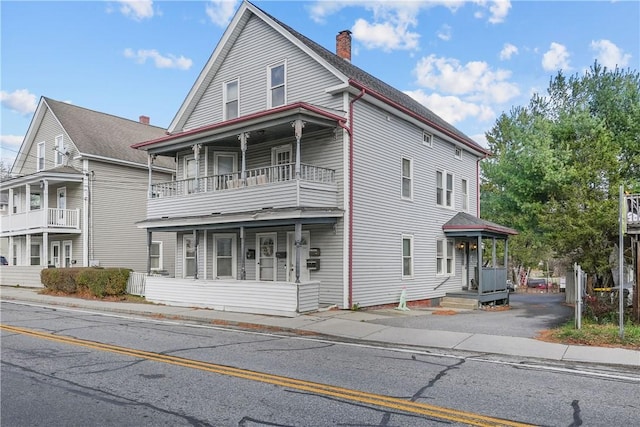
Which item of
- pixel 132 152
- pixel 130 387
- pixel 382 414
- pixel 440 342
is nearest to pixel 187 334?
pixel 130 387

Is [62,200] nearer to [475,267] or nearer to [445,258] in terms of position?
[445,258]

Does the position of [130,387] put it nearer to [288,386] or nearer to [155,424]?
[155,424]

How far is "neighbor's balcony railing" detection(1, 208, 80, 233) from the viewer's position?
26.2 meters

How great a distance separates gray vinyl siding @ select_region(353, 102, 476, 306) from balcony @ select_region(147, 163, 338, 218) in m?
1.36

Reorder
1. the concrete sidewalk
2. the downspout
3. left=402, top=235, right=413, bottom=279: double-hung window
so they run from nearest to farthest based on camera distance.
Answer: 1. the concrete sidewalk
2. the downspout
3. left=402, top=235, right=413, bottom=279: double-hung window

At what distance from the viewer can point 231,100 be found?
2050cm

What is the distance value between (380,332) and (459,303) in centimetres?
999

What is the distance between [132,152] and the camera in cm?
2984

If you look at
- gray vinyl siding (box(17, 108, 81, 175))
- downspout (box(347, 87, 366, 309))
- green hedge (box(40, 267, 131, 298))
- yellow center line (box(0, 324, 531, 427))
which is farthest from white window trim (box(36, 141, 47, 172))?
yellow center line (box(0, 324, 531, 427))

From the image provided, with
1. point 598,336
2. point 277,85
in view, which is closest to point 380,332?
point 598,336

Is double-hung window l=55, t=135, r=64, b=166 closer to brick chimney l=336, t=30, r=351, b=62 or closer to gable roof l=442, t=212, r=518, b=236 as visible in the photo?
brick chimney l=336, t=30, r=351, b=62

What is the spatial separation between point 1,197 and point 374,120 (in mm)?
39578

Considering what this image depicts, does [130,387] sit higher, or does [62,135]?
[62,135]

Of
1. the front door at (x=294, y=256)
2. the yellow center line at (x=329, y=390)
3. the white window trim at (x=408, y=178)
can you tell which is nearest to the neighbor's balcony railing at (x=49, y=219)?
the front door at (x=294, y=256)
